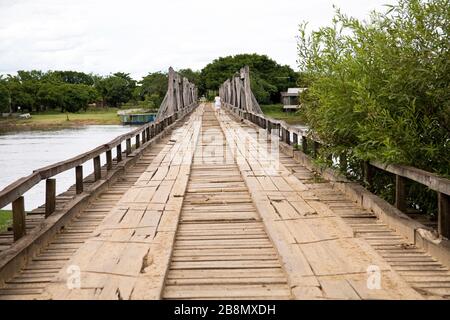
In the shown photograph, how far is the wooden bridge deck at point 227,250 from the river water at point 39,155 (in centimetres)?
1534

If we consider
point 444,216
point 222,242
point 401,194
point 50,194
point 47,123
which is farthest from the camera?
point 47,123

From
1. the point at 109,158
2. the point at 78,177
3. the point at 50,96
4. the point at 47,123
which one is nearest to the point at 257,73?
the point at 47,123

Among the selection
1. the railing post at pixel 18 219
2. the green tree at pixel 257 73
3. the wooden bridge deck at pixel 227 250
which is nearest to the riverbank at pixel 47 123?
the green tree at pixel 257 73

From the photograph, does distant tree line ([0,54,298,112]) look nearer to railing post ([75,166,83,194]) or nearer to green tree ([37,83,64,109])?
green tree ([37,83,64,109])

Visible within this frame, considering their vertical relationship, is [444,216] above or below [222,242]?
above

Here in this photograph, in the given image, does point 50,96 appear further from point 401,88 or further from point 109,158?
point 401,88

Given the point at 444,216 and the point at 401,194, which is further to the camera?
the point at 401,194

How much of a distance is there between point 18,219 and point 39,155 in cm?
3708

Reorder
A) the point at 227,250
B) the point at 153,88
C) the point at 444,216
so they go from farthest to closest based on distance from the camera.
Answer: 1. the point at 153,88
2. the point at 227,250
3. the point at 444,216

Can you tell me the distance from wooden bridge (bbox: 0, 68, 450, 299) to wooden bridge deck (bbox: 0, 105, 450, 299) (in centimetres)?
1

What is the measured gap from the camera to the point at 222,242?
452 centimetres

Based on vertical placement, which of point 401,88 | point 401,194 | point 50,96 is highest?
point 50,96
